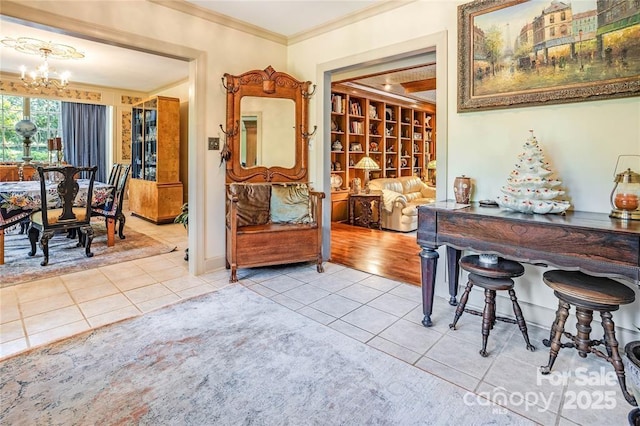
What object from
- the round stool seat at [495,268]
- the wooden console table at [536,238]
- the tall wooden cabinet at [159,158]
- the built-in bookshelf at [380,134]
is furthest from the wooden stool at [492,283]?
the tall wooden cabinet at [159,158]

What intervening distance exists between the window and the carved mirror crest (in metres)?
5.56

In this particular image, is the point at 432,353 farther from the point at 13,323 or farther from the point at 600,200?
the point at 13,323

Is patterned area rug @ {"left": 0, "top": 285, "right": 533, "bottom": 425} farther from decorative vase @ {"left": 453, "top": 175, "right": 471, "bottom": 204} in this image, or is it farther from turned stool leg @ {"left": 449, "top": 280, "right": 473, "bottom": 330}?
decorative vase @ {"left": 453, "top": 175, "right": 471, "bottom": 204}

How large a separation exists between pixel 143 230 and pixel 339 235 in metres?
3.20

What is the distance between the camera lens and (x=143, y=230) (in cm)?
579

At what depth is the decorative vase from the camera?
2678 mm

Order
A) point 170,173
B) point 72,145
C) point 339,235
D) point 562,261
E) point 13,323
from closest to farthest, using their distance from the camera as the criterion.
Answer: point 562,261 < point 13,323 < point 339,235 < point 170,173 < point 72,145

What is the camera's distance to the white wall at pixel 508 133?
219 centimetres

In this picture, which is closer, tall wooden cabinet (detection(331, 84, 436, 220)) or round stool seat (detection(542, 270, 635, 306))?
round stool seat (detection(542, 270, 635, 306))

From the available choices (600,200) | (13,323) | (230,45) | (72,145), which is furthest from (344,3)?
(72,145)

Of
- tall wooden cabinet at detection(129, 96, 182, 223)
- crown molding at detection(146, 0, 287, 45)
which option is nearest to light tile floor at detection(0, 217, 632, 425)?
tall wooden cabinet at detection(129, 96, 182, 223)

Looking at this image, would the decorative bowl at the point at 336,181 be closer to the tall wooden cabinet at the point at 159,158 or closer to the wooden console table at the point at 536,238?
the tall wooden cabinet at the point at 159,158

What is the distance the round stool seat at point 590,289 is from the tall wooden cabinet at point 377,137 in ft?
15.5

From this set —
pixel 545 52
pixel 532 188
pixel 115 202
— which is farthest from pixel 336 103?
pixel 532 188
